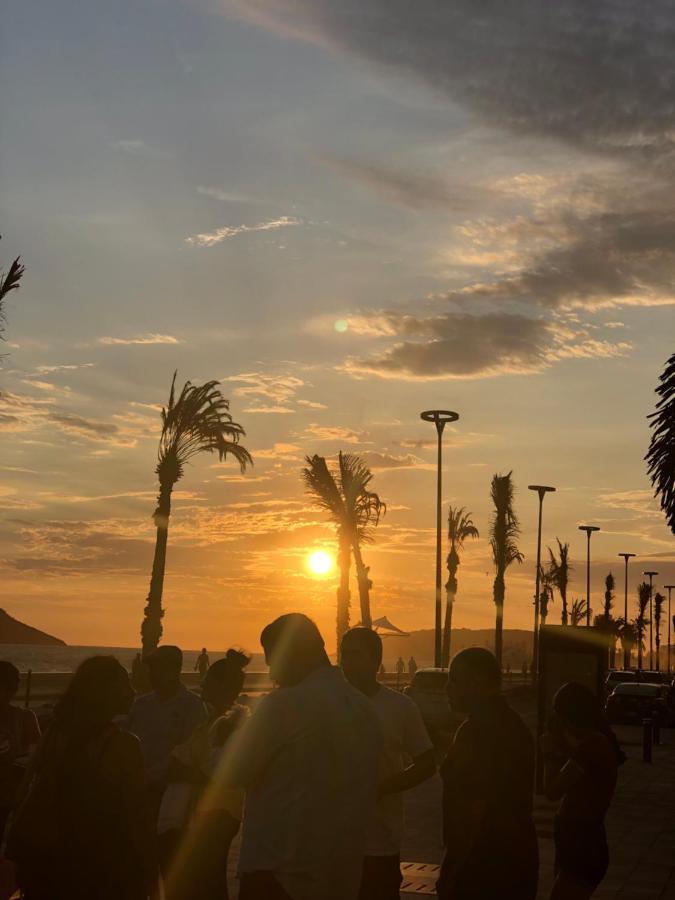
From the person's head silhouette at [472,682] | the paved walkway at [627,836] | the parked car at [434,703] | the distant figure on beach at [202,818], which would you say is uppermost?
the person's head silhouette at [472,682]

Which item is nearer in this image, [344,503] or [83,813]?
[83,813]

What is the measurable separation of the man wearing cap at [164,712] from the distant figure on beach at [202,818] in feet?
2.26

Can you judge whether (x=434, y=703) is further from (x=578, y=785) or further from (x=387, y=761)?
(x=578, y=785)

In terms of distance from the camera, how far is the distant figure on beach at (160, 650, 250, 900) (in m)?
5.84

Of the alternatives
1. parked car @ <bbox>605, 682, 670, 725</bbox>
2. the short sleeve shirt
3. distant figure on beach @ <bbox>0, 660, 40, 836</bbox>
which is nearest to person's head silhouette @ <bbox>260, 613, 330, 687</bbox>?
the short sleeve shirt

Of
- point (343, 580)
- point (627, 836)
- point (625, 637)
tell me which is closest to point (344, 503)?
point (343, 580)

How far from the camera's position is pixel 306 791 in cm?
438

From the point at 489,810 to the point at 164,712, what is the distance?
105 inches

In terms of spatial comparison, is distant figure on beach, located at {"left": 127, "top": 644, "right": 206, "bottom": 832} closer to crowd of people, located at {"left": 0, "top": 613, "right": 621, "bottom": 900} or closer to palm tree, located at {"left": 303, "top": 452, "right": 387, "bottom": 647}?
crowd of people, located at {"left": 0, "top": 613, "right": 621, "bottom": 900}

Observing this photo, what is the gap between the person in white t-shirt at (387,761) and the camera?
19.7 ft

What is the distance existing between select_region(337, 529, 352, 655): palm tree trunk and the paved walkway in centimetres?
2070

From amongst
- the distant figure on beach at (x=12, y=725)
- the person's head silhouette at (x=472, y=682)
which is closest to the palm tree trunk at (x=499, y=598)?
the distant figure on beach at (x=12, y=725)

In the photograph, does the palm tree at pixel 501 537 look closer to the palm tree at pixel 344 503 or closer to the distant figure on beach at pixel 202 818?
the palm tree at pixel 344 503

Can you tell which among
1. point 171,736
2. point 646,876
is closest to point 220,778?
point 171,736
